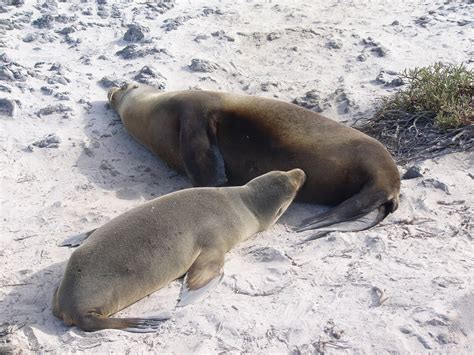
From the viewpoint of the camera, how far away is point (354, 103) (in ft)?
20.6

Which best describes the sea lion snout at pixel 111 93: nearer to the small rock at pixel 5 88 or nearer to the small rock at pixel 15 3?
the small rock at pixel 5 88

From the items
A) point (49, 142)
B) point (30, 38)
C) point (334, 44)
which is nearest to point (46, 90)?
point (49, 142)

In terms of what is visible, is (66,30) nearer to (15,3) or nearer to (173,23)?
(15,3)

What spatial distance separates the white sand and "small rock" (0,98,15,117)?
0.07ft

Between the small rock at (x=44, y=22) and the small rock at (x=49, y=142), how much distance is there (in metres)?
2.20

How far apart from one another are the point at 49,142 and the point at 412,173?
2949 millimetres

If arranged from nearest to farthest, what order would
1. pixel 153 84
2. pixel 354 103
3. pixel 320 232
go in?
pixel 320 232, pixel 354 103, pixel 153 84

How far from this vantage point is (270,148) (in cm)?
527

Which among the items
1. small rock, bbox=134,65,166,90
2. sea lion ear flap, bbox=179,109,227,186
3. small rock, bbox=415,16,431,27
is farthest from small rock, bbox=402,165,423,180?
small rock, bbox=415,16,431,27

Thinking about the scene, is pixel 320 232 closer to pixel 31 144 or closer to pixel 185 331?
pixel 185 331

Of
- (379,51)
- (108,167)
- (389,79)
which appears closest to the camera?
(108,167)

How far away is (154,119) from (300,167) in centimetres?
147

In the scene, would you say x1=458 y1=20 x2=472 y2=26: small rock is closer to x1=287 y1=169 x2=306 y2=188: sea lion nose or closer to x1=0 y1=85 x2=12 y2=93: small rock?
x1=287 y1=169 x2=306 y2=188: sea lion nose

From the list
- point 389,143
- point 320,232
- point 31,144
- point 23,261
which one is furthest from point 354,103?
point 23,261
